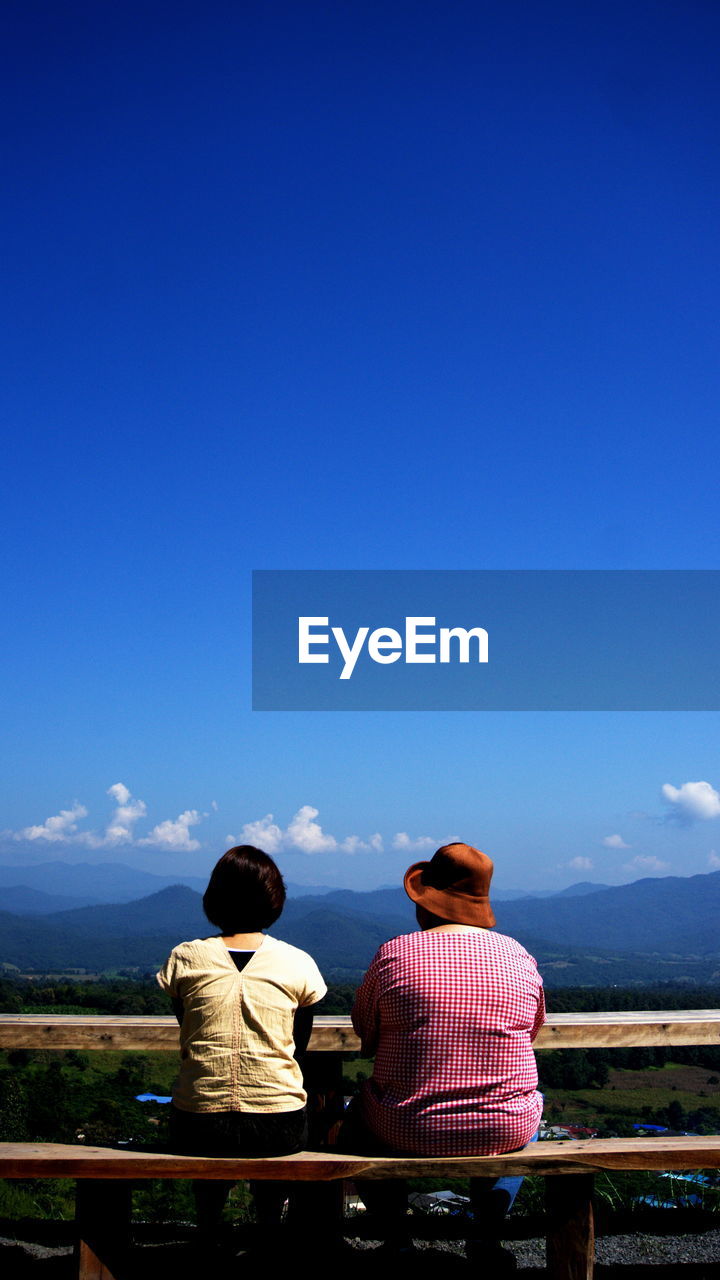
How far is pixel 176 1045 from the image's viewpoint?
388 centimetres

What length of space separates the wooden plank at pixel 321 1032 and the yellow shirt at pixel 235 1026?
1.67 ft

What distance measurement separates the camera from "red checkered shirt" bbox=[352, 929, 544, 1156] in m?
3.13

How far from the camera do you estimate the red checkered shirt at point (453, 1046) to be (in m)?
3.13

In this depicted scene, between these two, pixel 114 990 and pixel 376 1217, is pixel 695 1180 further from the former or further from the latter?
pixel 114 990

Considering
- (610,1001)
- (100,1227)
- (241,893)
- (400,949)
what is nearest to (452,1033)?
(400,949)

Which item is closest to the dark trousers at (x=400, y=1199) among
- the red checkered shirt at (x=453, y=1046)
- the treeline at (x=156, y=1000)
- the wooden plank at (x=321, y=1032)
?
the red checkered shirt at (x=453, y=1046)

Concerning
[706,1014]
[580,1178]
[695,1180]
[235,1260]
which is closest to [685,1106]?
[695,1180]

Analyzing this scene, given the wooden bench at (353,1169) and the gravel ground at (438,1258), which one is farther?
the gravel ground at (438,1258)

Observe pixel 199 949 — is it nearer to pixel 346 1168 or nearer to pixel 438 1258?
pixel 346 1168

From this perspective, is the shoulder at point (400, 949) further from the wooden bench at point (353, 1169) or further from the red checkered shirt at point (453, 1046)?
the wooden bench at point (353, 1169)

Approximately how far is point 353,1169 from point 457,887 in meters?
0.96

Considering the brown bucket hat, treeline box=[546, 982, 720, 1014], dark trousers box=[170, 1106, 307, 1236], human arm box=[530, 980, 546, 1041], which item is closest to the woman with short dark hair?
dark trousers box=[170, 1106, 307, 1236]

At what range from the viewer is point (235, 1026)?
129 inches

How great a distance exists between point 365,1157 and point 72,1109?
2409 millimetres
